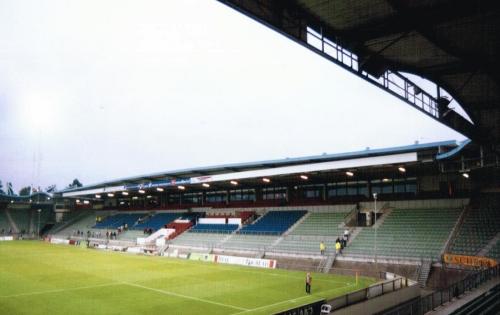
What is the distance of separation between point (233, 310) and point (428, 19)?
53.4ft

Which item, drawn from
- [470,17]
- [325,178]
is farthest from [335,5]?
[325,178]

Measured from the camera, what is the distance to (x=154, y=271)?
3559 centimetres

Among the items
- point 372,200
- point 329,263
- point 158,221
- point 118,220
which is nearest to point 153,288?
point 329,263

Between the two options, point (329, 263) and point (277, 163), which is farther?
point (277, 163)

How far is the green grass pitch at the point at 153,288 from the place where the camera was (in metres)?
21.6

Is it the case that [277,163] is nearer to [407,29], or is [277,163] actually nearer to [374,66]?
[374,66]

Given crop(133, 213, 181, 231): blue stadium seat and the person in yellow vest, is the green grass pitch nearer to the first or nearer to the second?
the person in yellow vest

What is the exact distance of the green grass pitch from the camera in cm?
2162

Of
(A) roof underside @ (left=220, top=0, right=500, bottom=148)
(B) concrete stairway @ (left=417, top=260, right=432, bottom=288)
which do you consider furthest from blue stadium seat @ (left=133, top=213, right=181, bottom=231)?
(A) roof underside @ (left=220, top=0, right=500, bottom=148)

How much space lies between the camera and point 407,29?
13453 millimetres

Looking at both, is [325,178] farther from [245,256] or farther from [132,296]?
[132,296]

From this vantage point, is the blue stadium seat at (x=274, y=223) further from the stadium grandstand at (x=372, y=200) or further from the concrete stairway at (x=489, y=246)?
the concrete stairway at (x=489, y=246)

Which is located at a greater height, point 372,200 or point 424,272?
point 372,200

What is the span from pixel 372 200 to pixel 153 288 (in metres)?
27.8
